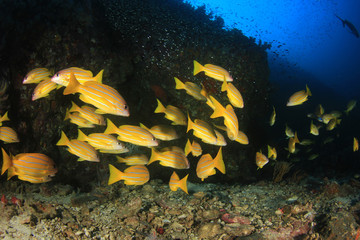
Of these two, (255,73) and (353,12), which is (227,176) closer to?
(255,73)

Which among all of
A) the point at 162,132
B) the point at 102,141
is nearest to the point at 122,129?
the point at 102,141

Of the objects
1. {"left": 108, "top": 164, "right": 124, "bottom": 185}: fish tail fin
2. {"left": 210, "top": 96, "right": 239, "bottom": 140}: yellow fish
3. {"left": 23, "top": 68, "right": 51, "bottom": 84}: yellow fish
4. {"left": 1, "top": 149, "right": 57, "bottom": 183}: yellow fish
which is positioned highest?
{"left": 210, "top": 96, "right": 239, "bottom": 140}: yellow fish

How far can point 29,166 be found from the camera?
3125 mm

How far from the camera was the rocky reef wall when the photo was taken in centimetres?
Answer: 451

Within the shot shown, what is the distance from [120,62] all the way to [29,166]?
342 centimetres

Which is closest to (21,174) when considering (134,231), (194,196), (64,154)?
(134,231)

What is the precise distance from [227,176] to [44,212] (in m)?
5.29

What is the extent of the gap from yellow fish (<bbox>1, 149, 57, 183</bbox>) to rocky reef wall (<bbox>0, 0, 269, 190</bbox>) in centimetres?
176

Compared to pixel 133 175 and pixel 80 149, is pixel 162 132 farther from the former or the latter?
pixel 80 149

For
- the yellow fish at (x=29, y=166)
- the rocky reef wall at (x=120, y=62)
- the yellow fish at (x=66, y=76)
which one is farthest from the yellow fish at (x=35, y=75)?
the yellow fish at (x=29, y=166)

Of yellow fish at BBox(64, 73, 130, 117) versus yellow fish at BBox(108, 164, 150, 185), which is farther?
yellow fish at BBox(108, 164, 150, 185)

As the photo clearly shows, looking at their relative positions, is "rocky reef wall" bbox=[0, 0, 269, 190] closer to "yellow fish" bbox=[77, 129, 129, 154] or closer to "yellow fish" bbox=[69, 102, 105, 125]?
"yellow fish" bbox=[69, 102, 105, 125]

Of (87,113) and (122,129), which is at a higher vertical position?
(122,129)

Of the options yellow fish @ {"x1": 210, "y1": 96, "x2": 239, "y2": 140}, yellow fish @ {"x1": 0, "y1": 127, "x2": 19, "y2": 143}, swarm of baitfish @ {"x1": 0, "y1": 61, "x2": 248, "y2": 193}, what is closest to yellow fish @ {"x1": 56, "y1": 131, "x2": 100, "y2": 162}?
swarm of baitfish @ {"x1": 0, "y1": 61, "x2": 248, "y2": 193}
